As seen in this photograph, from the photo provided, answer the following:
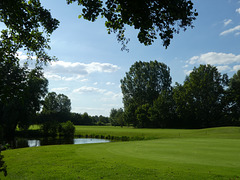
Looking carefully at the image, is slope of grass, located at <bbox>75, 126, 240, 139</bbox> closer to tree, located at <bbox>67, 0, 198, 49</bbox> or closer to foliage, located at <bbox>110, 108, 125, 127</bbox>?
tree, located at <bbox>67, 0, 198, 49</bbox>

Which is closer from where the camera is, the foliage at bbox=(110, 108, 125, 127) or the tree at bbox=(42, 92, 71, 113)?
the foliage at bbox=(110, 108, 125, 127)

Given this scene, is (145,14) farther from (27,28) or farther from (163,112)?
(163,112)

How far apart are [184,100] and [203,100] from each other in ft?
17.3

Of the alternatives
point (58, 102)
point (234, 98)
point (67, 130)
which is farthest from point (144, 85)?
point (58, 102)

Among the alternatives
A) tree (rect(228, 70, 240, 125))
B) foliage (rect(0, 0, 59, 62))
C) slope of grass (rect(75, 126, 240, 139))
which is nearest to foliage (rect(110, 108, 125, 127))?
slope of grass (rect(75, 126, 240, 139))

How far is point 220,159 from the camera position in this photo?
36.5 ft

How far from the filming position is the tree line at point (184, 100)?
191 feet

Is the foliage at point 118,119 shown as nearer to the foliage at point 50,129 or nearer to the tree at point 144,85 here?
the tree at point 144,85

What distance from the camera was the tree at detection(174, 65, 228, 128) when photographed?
2298 inches

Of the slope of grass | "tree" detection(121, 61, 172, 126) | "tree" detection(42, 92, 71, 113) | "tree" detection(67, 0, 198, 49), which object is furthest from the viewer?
"tree" detection(42, 92, 71, 113)

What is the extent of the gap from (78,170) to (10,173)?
3245mm

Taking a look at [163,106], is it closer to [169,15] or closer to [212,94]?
[212,94]

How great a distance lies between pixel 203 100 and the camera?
195 ft

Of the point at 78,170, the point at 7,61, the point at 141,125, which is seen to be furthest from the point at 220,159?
the point at 141,125
